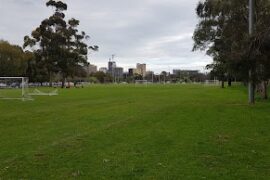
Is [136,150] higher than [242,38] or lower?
lower

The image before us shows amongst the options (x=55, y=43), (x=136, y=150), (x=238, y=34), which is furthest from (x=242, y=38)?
(x=55, y=43)

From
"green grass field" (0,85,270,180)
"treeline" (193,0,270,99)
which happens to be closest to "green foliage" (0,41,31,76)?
"treeline" (193,0,270,99)

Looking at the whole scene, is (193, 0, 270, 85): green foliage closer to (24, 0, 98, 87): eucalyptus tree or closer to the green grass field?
the green grass field

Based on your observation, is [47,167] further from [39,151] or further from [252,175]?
[252,175]

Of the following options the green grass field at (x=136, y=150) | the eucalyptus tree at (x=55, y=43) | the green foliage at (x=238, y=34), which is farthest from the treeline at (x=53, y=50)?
the green grass field at (x=136, y=150)

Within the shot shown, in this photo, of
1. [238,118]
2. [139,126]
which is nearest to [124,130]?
[139,126]

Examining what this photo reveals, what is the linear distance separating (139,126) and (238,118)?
5944mm

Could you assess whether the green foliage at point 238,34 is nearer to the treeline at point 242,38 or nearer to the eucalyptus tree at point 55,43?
the treeline at point 242,38

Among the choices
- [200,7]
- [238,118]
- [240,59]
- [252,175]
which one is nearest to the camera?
[252,175]

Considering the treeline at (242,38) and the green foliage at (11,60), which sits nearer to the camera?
the treeline at (242,38)

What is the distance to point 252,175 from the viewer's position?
947 centimetres

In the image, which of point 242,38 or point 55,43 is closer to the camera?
point 242,38

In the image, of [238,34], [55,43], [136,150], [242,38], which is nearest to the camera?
[136,150]

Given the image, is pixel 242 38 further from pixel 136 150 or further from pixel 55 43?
pixel 55 43
